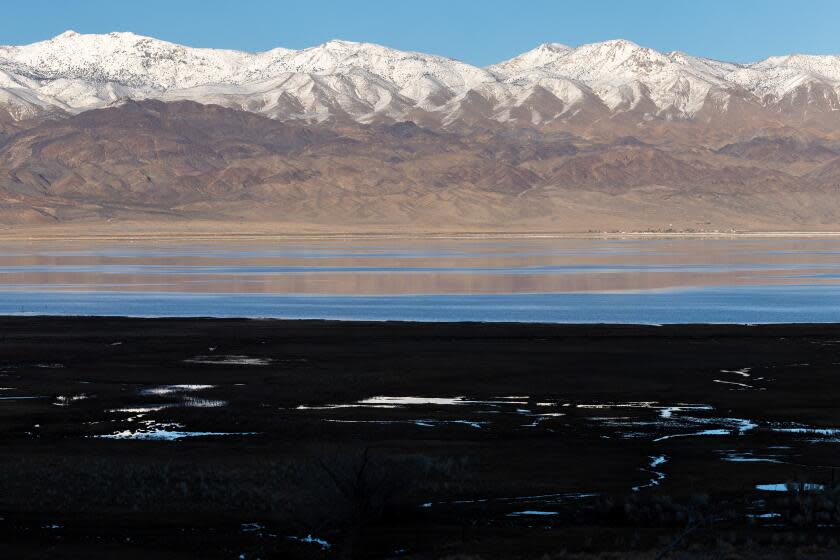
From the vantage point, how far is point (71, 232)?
19888 centimetres

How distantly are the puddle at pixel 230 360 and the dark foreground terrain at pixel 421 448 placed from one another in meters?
0.09

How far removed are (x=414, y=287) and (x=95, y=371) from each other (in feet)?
114

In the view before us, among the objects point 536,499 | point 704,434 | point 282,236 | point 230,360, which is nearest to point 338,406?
point 704,434

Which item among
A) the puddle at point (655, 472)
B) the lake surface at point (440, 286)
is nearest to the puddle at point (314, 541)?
the puddle at point (655, 472)

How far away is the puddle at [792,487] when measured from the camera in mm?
20331

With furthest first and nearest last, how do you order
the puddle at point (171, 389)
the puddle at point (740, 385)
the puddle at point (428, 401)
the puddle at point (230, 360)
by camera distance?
the puddle at point (230, 360)
the puddle at point (740, 385)
the puddle at point (171, 389)
the puddle at point (428, 401)

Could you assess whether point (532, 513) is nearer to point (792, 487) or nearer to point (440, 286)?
point (792, 487)

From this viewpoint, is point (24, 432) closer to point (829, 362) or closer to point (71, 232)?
point (829, 362)

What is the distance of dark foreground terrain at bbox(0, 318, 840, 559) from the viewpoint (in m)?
17.8

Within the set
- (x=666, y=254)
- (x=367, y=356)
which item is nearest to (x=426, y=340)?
(x=367, y=356)

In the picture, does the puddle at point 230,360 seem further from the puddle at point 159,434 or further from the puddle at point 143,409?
the puddle at point 159,434

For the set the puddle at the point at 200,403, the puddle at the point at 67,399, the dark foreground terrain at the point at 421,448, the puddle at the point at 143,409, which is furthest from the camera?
the puddle at the point at 67,399

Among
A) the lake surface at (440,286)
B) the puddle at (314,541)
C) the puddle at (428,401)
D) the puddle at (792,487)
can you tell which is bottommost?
the puddle at (314,541)

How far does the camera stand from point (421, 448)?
24344mm
